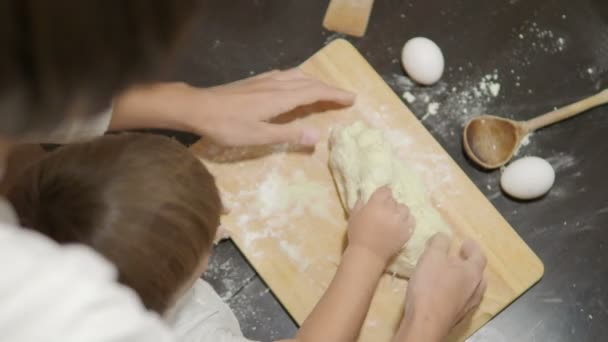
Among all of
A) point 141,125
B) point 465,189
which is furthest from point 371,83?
point 141,125

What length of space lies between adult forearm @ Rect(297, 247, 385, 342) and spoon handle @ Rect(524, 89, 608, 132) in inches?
14.3

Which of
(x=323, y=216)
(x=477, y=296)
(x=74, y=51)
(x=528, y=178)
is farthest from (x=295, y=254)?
(x=74, y=51)

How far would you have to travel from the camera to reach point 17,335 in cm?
39

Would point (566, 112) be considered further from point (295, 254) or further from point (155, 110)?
point (155, 110)

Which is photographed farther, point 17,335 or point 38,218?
point 38,218

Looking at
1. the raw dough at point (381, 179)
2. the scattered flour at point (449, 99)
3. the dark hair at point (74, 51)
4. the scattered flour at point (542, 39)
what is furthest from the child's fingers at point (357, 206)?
the dark hair at point (74, 51)

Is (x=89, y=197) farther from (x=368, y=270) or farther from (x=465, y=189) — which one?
(x=465, y=189)

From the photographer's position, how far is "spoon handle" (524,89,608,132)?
1023 mm

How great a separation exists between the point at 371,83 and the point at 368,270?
12.8 inches

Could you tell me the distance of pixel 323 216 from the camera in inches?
38.6

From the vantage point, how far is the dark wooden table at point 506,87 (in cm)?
99

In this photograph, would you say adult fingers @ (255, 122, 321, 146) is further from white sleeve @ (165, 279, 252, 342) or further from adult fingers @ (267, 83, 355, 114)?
white sleeve @ (165, 279, 252, 342)

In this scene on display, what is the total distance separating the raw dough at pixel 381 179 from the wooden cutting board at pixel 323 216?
0.03 m

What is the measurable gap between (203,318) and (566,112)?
0.67 meters
